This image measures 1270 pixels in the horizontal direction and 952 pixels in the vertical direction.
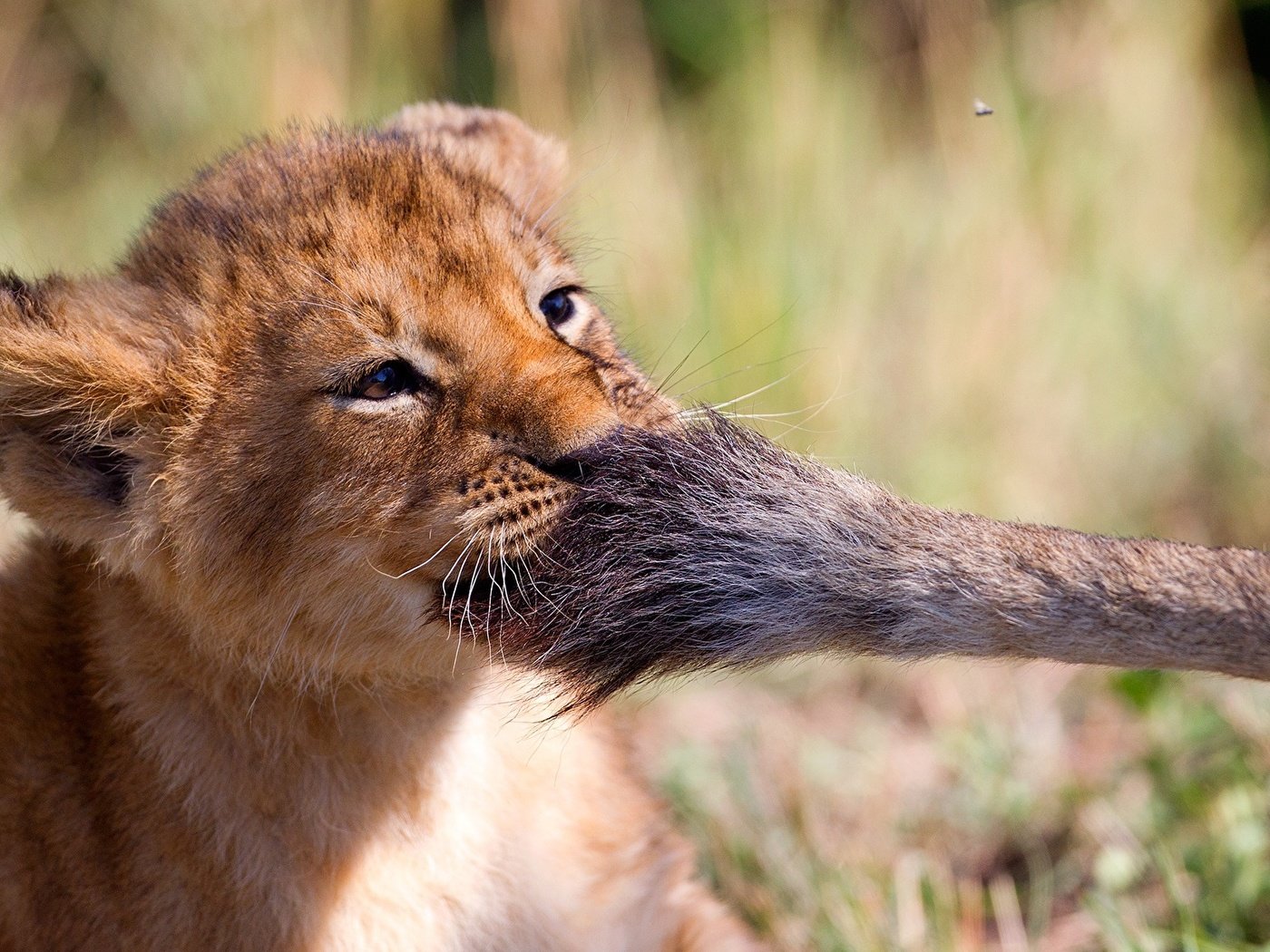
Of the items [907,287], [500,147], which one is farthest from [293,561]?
[907,287]

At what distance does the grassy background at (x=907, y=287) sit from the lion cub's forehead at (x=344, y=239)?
0.67 meters

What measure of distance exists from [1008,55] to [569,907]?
550 cm

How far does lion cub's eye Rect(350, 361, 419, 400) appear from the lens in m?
2.53

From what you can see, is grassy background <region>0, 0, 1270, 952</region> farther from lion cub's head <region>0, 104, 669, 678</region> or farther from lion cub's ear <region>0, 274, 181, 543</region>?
lion cub's ear <region>0, 274, 181, 543</region>

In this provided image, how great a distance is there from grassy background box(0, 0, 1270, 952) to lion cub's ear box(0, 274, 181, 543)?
116cm

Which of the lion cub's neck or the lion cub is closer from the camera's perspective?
the lion cub

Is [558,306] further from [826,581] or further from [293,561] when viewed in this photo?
[826,581]

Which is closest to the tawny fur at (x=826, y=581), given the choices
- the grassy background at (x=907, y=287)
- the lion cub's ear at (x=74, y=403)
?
the grassy background at (x=907, y=287)

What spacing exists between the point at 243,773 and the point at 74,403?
2.40 ft

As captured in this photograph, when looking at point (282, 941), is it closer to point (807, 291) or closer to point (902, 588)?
point (902, 588)

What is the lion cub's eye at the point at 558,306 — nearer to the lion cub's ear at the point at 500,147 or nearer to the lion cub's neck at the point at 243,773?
the lion cub's ear at the point at 500,147

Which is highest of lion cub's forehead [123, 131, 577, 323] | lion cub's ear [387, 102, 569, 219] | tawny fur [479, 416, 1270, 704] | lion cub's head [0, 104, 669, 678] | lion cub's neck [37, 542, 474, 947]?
lion cub's ear [387, 102, 569, 219]

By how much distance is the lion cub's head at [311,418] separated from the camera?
2.44 metres

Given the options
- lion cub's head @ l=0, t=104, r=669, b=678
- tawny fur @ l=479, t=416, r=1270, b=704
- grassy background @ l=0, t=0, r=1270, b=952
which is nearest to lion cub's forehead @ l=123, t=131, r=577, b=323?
lion cub's head @ l=0, t=104, r=669, b=678
